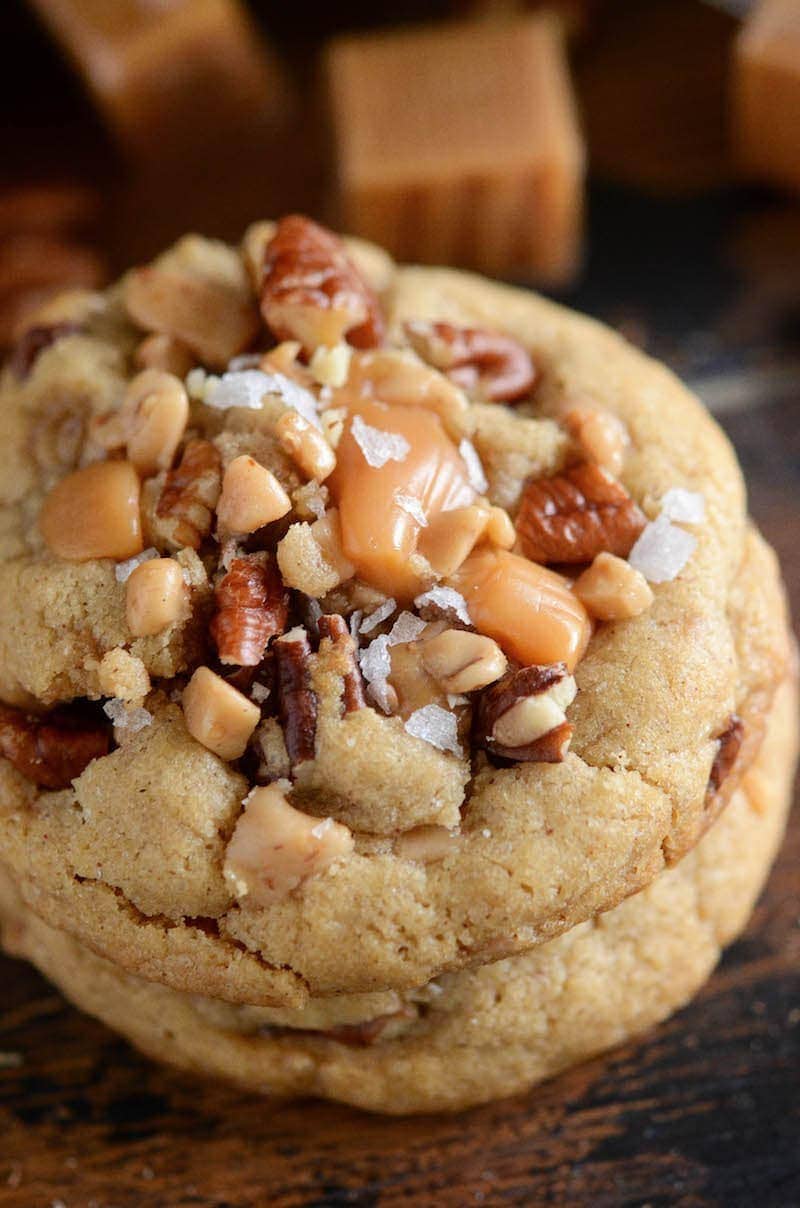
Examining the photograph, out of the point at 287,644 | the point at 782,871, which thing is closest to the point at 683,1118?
the point at 782,871

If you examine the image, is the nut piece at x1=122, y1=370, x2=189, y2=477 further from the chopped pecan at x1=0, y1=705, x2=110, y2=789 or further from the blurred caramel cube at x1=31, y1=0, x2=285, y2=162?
the blurred caramel cube at x1=31, y1=0, x2=285, y2=162

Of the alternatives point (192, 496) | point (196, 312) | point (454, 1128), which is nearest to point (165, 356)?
point (196, 312)

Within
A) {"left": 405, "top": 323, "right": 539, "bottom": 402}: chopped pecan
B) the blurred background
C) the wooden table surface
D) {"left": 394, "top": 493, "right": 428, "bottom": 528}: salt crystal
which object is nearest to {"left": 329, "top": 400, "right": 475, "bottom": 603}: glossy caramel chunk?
{"left": 394, "top": 493, "right": 428, "bottom": 528}: salt crystal

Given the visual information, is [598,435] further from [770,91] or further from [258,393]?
[770,91]

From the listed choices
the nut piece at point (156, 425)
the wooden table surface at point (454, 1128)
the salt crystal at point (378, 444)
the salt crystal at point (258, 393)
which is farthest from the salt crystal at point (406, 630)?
the wooden table surface at point (454, 1128)

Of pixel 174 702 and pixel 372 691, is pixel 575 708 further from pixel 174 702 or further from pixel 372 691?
pixel 174 702

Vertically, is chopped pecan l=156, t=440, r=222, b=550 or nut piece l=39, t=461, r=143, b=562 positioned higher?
chopped pecan l=156, t=440, r=222, b=550
